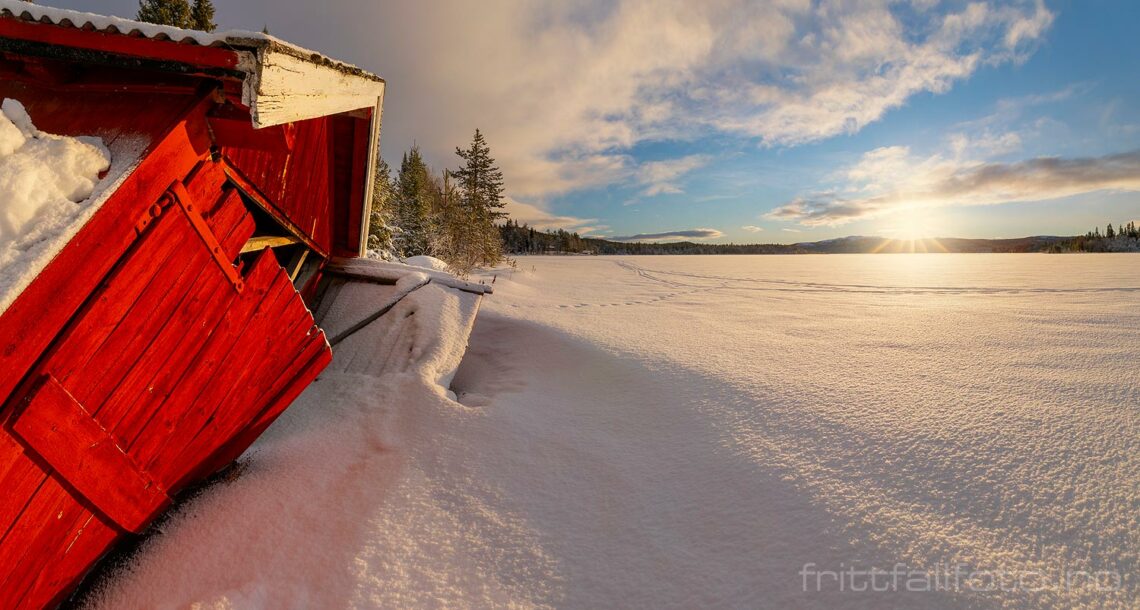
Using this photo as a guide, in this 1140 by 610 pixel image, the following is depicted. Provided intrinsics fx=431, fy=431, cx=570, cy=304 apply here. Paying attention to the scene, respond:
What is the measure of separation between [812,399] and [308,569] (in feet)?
12.3

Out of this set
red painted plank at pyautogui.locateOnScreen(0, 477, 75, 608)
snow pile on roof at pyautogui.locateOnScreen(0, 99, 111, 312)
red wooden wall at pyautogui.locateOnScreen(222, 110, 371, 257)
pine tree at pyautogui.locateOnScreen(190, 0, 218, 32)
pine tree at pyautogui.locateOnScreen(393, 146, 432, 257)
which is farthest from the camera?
pine tree at pyautogui.locateOnScreen(393, 146, 432, 257)

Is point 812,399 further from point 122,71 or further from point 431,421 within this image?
point 122,71

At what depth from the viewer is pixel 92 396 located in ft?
6.10

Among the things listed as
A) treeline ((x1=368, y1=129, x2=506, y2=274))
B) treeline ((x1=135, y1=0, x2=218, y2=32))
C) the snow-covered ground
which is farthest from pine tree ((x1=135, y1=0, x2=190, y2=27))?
the snow-covered ground

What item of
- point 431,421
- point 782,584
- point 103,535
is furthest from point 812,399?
point 103,535

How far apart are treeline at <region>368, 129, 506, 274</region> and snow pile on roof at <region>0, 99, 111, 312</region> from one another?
2184 centimetres

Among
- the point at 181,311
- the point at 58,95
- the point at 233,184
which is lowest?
the point at 181,311

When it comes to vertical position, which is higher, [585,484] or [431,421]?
[431,421]

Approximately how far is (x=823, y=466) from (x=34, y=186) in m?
4.10

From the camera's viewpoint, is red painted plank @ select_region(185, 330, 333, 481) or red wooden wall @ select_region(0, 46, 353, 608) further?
red painted plank @ select_region(185, 330, 333, 481)

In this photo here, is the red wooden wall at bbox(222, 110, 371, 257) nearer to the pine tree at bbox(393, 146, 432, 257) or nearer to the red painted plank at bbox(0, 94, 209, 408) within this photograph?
the red painted plank at bbox(0, 94, 209, 408)

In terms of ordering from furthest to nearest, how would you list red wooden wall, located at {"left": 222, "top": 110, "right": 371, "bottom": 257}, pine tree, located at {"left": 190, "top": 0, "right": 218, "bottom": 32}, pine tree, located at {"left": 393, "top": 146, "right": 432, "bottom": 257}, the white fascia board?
1. pine tree, located at {"left": 393, "top": 146, "right": 432, "bottom": 257}
2. pine tree, located at {"left": 190, "top": 0, "right": 218, "bottom": 32}
3. red wooden wall, located at {"left": 222, "top": 110, "right": 371, "bottom": 257}
4. the white fascia board

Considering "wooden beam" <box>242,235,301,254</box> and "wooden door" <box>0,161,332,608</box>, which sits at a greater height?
"wooden beam" <box>242,235,301,254</box>

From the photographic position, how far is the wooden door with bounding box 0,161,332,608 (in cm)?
170
